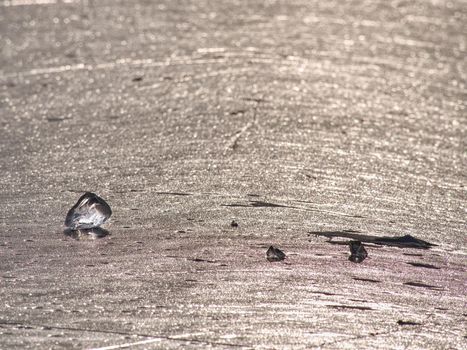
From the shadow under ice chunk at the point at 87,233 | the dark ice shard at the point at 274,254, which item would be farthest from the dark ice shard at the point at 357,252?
the shadow under ice chunk at the point at 87,233

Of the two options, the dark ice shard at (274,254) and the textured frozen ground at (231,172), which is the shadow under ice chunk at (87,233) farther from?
the dark ice shard at (274,254)

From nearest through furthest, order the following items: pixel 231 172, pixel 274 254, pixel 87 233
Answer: pixel 274 254 < pixel 87 233 < pixel 231 172

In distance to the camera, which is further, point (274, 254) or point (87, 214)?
point (87, 214)

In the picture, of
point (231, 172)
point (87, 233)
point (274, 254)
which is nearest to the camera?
point (274, 254)

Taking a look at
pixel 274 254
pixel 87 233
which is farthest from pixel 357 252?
pixel 87 233

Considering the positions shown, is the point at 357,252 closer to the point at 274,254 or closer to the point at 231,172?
the point at 274,254

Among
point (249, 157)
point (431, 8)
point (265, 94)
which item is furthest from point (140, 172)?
point (431, 8)
